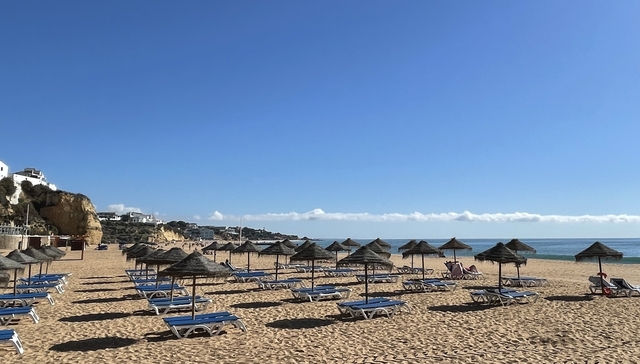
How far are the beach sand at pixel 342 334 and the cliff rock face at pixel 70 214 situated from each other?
53963mm

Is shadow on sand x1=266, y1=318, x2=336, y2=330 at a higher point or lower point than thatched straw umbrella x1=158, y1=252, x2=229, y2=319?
lower

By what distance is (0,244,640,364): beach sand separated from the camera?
6.81m

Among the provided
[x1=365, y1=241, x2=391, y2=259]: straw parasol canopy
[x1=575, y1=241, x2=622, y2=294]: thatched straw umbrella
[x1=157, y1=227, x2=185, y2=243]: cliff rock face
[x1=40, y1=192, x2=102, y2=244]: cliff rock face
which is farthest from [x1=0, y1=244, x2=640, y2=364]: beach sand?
[x1=157, y1=227, x2=185, y2=243]: cliff rock face

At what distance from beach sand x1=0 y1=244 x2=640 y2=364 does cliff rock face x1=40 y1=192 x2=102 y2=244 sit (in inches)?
2125

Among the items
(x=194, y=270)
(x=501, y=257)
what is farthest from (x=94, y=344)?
(x=501, y=257)

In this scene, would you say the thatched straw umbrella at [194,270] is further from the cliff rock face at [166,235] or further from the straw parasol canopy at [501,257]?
the cliff rock face at [166,235]

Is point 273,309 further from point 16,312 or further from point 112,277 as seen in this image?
point 112,277

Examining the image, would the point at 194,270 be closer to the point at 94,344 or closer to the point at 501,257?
the point at 94,344

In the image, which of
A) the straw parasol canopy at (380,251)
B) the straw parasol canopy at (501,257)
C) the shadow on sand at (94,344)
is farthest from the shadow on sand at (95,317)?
the straw parasol canopy at (501,257)

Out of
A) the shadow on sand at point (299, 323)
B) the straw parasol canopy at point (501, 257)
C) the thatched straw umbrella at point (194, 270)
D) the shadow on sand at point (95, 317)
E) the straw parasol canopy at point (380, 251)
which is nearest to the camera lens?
the thatched straw umbrella at point (194, 270)

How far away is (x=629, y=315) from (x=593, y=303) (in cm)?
188

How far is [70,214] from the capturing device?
198 ft

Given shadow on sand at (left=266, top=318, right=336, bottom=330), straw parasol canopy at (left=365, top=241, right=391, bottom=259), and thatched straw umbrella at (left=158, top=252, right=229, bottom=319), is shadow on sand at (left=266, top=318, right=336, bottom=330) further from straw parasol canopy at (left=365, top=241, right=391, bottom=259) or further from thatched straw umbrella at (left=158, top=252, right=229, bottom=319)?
straw parasol canopy at (left=365, top=241, right=391, bottom=259)

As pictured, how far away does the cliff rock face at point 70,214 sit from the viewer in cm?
6019
